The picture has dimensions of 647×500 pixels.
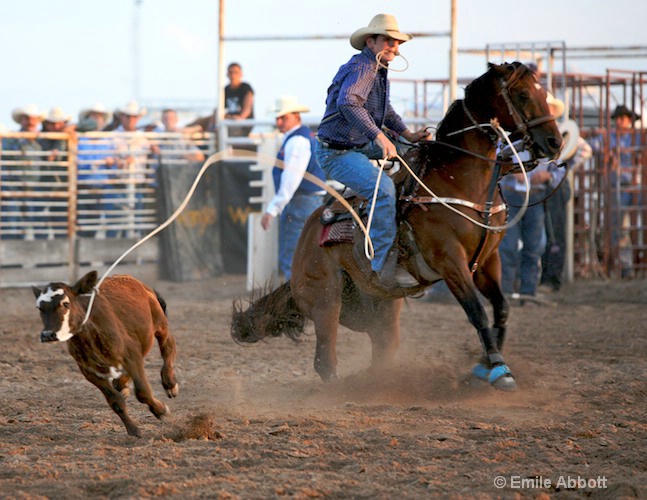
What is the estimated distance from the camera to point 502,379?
614cm

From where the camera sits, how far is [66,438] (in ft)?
17.0

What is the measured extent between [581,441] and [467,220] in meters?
1.84

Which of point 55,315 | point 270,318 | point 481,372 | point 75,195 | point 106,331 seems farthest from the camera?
point 75,195

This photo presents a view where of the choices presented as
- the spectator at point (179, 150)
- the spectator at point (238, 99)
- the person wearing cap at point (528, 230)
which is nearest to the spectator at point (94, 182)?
the spectator at point (179, 150)

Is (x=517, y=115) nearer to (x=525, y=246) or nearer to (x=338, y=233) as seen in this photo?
(x=338, y=233)

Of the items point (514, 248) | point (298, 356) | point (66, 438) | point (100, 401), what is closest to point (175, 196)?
point (514, 248)

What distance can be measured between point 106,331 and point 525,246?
711 centimetres

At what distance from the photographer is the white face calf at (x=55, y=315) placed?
4.73 m

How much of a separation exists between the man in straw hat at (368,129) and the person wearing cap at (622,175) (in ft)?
27.1

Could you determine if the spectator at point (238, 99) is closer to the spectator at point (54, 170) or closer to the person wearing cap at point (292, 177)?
the spectator at point (54, 170)

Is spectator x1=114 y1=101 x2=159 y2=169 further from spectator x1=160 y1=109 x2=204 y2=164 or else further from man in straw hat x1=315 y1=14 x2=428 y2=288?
man in straw hat x1=315 y1=14 x2=428 y2=288

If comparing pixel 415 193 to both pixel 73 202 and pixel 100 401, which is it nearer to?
pixel 100 401

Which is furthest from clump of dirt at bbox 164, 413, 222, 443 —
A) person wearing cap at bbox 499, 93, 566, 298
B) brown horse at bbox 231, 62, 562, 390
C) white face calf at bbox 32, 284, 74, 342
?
person wearing cap at bbox 499, 93, 566, 298

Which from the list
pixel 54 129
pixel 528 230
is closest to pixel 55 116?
pixel 54 129
